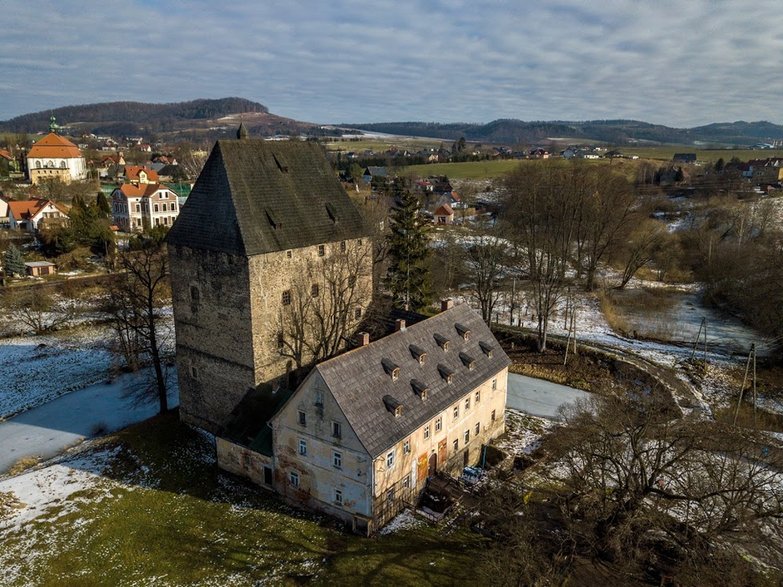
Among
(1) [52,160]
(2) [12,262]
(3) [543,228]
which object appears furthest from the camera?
(1) [52,160]

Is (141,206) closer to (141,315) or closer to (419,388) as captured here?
(141,315)

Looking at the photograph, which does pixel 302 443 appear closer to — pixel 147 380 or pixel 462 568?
pixel 462 568

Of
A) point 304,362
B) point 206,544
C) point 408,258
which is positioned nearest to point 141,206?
point 408,258

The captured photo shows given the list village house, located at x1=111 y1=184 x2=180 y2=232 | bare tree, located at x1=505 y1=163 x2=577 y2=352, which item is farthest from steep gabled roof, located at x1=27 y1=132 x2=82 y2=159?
bare tree, located at x1=505 y1=163 x2=577 y2=352

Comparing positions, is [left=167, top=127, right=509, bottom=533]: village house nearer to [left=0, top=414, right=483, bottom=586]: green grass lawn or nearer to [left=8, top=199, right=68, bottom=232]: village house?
[left=0, top=414, right=483, bottom=586]: green grass lawn

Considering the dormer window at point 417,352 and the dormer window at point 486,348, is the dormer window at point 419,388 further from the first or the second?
the dormer window at point 486,348

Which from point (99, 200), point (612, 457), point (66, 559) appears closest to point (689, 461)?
point (612, 457)

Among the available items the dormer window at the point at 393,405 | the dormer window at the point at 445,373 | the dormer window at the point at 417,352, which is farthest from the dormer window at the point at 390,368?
the dormer window at the point at 445,373

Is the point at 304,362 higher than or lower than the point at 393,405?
lower
